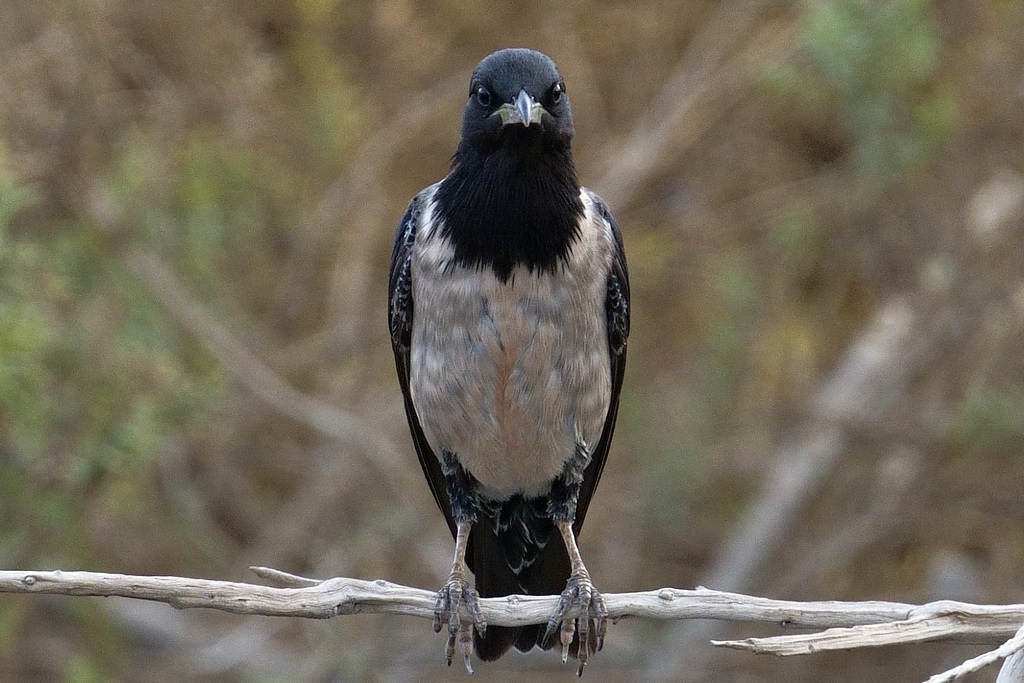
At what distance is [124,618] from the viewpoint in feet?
25.1

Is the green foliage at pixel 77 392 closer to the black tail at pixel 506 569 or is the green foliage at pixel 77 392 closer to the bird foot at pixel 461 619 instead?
the black tail at pixel 506 569

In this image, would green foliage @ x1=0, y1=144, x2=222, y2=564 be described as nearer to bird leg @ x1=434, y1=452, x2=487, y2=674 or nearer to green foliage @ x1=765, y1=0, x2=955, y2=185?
bird leg @ x1=434, y1=452, x2=487, y2=674

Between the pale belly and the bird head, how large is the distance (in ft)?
1.38

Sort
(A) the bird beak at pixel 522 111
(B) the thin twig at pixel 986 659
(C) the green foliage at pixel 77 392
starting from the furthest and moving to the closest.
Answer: (C) the green foliage at pixel 77 392, (A) the bird beak at pixel 522 111, (B) the thin twig at pixel 986 659

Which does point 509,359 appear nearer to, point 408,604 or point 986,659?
point 408,604

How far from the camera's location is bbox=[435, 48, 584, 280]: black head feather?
4.05 m

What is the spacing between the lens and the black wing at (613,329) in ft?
14.8

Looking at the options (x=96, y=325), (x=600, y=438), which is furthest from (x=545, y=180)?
(x=96, y=325)

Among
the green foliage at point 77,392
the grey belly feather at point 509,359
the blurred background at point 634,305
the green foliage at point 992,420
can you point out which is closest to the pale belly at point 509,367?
the grey belly feather at point 509,359

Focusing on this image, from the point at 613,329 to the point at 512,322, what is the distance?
47cm

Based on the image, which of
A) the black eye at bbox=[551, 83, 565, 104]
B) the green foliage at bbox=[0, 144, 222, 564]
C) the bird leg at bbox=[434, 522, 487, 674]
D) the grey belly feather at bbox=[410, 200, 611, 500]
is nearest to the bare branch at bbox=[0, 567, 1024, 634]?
the bird leg at bbox=[434, 522, 487, 674]

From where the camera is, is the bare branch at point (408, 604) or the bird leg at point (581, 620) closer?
the bare branch at point (408, 604)

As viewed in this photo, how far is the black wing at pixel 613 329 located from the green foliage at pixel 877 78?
1.70m

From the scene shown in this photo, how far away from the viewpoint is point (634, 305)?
7.93 meters
